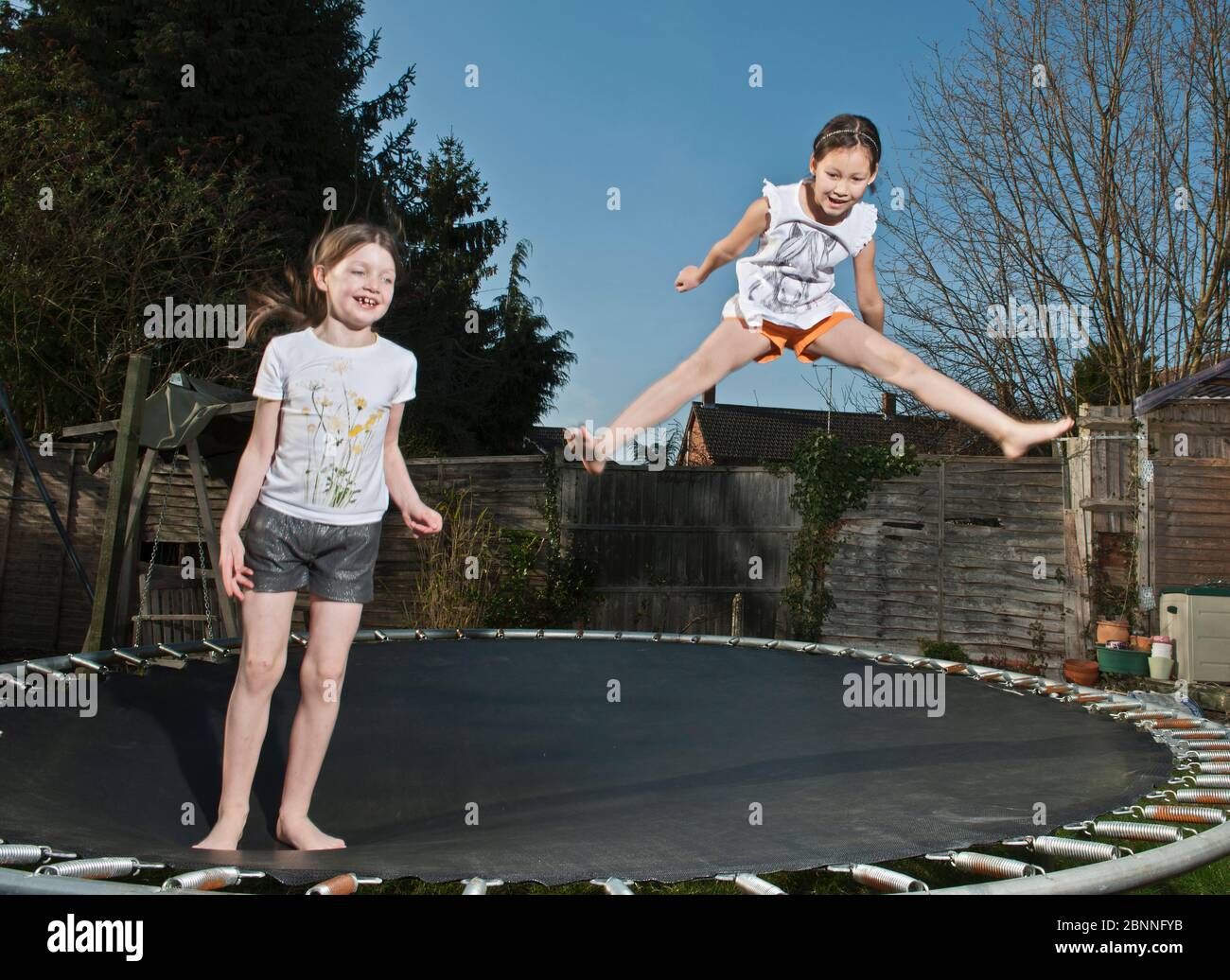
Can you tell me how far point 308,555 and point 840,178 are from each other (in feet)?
3.51

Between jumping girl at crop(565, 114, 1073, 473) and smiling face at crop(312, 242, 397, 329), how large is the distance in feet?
1.32

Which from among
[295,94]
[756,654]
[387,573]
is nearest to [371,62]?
[295,94]

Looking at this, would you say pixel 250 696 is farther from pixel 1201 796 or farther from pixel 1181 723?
pixel 1181 723

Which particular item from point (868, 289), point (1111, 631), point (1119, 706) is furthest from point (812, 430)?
point (868, 289)

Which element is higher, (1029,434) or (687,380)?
(687,380)

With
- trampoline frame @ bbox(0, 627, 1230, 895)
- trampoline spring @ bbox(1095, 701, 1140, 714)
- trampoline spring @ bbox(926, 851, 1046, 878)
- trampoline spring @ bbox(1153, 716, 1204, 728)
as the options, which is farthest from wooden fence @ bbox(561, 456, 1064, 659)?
trampoline spring @ bbox(926, 851, 1046, 878)

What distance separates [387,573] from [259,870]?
432 cm

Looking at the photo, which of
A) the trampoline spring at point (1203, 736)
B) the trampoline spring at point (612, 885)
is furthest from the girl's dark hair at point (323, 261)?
the trampoline spring at point (1203, 736)

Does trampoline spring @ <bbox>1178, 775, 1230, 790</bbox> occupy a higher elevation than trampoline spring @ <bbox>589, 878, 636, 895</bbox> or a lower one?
lower

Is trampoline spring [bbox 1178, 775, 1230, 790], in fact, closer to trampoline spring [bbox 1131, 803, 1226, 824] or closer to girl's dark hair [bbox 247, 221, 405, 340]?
trampoline spring [bbox 1131, 803, 1226, 824]

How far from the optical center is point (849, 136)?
1.62 m

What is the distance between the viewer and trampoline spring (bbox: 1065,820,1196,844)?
1.25 metres

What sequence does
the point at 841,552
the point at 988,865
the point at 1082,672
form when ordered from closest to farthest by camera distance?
the point at 988,865 → the point at 1082,672 → the point at 841,552
